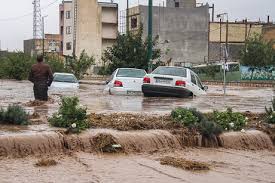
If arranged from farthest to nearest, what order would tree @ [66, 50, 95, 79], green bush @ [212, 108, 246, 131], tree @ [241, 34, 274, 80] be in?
tree @ [241, 34, 274, 80] < tree @ [66, 50, 95, 79] < green bush @ [212, 108, 246, 131]

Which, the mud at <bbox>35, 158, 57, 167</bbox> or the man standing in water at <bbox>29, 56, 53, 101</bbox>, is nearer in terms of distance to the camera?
the mud at <bbox>35, 158, 57, 167</bbox>

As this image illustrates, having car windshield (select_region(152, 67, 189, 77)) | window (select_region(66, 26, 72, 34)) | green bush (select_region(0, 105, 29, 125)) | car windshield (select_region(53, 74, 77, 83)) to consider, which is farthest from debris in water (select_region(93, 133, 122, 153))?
window (select_region(66, 26, 72, 34))

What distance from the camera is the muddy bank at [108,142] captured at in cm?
787

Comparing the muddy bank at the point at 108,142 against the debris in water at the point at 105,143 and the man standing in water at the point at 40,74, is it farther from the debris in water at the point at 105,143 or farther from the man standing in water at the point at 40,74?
the man standing in water at the point at 40,74

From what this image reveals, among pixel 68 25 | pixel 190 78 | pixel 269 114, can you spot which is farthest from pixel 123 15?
pixel 269 114

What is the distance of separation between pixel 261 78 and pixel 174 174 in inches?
1917

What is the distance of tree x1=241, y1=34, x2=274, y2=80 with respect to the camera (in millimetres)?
57000

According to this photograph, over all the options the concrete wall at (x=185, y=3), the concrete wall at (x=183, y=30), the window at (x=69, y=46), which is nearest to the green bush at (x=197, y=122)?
the concrete wall at (x=183, y=30)

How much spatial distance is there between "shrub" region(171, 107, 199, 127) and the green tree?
3966 centimetres

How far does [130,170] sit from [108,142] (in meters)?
1.21

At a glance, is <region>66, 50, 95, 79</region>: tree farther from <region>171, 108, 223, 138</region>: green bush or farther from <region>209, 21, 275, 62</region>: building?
<region>171, 108, 223, 138</region>: green bush

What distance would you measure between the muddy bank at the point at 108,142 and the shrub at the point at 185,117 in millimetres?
455

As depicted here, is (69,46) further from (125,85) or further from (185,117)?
(185,117)

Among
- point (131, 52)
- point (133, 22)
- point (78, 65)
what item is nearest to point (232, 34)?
point (133, 22)
